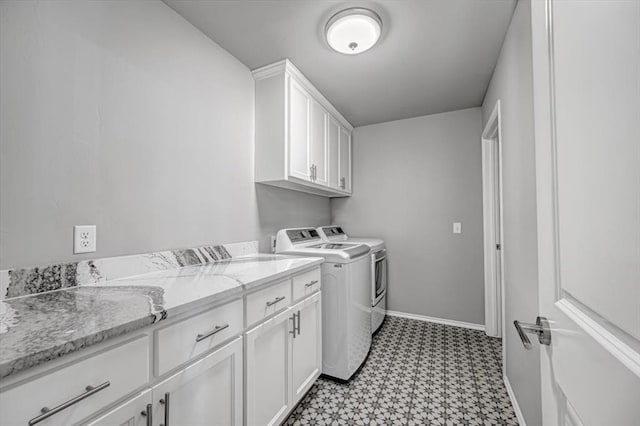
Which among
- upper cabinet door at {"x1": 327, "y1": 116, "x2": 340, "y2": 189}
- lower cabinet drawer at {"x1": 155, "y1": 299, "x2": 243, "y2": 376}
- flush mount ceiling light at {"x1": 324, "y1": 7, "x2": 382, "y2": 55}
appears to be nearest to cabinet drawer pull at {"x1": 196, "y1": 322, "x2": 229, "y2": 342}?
lower cabinet drawer at {"x1": 155, "y1": 299, "x2": 243, "y2": 376}

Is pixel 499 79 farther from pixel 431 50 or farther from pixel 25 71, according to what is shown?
pixel 25 71

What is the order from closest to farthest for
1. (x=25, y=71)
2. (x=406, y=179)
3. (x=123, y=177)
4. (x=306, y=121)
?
(x=25, y=71) < (x=123, y=177) < (x=306, y=121) < (x=406, y=179)

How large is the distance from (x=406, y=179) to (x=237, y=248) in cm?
215

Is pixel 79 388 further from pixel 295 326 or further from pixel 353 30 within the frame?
pixel 353 30

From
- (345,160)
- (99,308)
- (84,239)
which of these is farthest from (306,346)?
(345,160)

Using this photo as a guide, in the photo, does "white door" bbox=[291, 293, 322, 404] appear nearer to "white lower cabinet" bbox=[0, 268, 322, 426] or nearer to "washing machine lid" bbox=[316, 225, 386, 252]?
"white lower cabinet" bbox=[0, 268, 322, 426]

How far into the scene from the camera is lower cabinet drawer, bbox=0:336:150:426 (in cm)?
57

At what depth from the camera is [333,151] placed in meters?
2.93

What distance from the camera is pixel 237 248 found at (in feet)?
6.53

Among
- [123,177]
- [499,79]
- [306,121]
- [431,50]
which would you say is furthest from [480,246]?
[123,177]

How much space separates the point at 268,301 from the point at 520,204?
1.45m

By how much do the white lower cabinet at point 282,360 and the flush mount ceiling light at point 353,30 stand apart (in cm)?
166

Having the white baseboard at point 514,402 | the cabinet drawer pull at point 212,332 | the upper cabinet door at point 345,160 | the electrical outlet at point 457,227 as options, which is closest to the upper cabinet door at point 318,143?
the upper cabinet door at point 345,160

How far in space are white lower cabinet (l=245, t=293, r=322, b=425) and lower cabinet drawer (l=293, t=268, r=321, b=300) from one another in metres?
0.05
